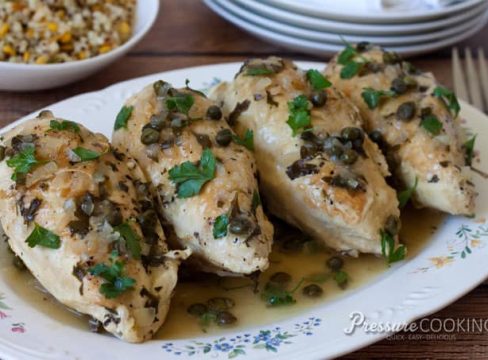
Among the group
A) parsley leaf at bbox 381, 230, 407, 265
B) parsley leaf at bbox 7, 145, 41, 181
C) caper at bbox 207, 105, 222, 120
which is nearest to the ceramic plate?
parsley leaf at bbox 381, 230, 407, 265

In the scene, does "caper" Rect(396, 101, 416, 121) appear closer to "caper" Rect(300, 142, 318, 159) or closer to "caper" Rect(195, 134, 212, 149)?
"caper" Rect(300, 142, 318, 159)

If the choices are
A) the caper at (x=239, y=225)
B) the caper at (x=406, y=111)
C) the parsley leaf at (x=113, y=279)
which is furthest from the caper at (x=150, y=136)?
the caper at (x=406, y=111)

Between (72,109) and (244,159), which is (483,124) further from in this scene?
(72,109)

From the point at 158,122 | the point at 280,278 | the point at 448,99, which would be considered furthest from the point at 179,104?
the point at 448,99

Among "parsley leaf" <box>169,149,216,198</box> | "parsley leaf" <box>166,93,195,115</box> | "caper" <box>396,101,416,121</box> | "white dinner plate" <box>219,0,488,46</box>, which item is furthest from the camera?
"white dinner plate" <box>219,0,488,46</box>

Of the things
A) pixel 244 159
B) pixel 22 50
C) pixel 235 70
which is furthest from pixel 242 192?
pixel 22 50

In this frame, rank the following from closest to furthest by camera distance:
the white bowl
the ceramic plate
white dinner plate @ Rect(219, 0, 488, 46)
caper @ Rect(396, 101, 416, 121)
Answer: the ceramic plate → caper @ Rect(396, 101, 416, 121) → the white bowl → white dinner plate @ Rect(219, 0, 488, 46)
